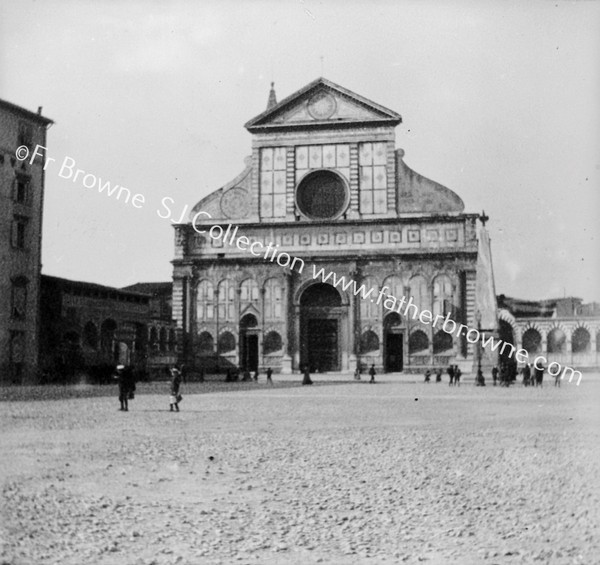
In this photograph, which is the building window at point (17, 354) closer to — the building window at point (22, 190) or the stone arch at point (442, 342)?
the building window at point (22, 190)

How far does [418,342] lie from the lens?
148 feet

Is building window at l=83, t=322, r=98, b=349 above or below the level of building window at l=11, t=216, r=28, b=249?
below

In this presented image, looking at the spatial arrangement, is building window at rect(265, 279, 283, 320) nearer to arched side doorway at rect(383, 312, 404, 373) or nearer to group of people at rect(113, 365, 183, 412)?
arched side doorway at rect(383, 312, 404, 373)

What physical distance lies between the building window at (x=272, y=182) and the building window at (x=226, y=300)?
4590 mm

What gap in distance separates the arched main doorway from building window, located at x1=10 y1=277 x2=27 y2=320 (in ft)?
55.2

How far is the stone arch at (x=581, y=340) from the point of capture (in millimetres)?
57500

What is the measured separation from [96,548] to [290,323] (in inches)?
1576

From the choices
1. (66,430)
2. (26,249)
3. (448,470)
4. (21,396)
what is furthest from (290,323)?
(448,470)

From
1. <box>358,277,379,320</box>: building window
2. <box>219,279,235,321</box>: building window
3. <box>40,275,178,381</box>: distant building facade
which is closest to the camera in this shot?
<box>40,275,178,381</box>: distant building facade

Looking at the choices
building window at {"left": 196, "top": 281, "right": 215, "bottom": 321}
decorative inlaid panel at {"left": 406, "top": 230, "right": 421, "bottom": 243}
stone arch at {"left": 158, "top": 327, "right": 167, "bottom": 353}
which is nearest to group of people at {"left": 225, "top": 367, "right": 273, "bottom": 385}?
building window at {"left": 196, "top": 281, "right": 215, "bottom": 321}

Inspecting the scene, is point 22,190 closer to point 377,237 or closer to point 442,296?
point 377,237

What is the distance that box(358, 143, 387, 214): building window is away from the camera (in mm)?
45812

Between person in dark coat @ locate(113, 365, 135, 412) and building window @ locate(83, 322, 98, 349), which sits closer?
person in dark coat @ locate(113, 365, 135, 412)

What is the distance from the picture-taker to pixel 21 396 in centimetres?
2322
